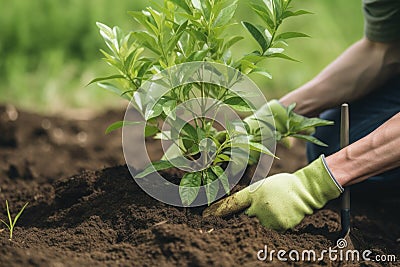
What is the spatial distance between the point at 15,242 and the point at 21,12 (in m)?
2.86

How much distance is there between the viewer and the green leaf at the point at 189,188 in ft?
6.56

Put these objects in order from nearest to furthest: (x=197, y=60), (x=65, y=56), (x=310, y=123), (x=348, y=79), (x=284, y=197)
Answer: (x=197, y=60), (x=284, y=197), (x=310, y=123), (x=348, y=79), (x=65, y=56)

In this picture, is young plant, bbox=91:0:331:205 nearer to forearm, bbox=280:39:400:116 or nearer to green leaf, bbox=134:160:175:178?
green leaf, bbox=134:160:175:178

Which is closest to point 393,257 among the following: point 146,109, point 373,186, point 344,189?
point 344,189

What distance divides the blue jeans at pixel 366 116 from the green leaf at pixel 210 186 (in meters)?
0.88

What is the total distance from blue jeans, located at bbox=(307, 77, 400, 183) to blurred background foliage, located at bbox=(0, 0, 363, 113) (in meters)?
1.30

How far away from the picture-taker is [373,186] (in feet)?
8.87

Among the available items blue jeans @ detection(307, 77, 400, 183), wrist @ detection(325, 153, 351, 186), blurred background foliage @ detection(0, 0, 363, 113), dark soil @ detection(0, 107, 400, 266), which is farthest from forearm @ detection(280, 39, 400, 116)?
blurred background foliage @ detection(0, 0, 363, 113)

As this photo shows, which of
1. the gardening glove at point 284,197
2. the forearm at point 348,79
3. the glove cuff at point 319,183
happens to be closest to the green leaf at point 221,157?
the gardening glove at point 284,197

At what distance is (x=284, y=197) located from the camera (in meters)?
2.08

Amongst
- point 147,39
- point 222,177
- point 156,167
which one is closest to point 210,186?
point 222,177

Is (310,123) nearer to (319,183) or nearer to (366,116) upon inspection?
(319,183)

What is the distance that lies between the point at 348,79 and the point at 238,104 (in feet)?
3.09

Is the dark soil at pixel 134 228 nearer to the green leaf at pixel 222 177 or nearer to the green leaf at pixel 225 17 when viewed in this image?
the green leaf at pixel 222 177
